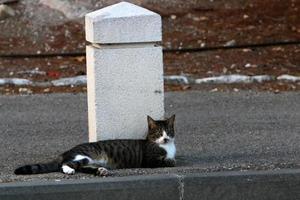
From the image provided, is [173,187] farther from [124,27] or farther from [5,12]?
[5,12]

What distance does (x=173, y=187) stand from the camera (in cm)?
754

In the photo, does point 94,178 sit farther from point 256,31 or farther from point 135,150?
point 256,31

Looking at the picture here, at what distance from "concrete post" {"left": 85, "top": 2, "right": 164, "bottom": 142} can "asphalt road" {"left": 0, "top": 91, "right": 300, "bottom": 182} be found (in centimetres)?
67

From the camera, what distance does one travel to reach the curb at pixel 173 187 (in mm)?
7379

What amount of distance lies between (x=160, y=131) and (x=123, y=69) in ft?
2.18

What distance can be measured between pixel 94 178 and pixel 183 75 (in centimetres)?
631

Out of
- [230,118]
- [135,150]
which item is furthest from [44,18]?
[135,150]

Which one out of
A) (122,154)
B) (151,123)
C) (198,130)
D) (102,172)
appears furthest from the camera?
(198,130)

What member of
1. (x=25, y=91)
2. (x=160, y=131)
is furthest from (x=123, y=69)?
(x=25, y=91)

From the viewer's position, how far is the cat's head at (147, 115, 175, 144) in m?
8.22

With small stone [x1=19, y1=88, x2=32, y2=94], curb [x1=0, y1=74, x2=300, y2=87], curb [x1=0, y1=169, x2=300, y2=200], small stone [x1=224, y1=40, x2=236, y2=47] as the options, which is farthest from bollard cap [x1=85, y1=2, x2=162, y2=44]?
small stone [x1=224, y1=40, x2=236, y2=47]

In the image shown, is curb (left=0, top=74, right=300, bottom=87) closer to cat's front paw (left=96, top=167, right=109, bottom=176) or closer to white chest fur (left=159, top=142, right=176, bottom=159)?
white chest fur (left=159, top=142, right=176, bottom=159)

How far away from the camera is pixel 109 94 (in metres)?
8.40

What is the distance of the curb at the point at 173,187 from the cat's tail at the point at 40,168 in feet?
1.50
